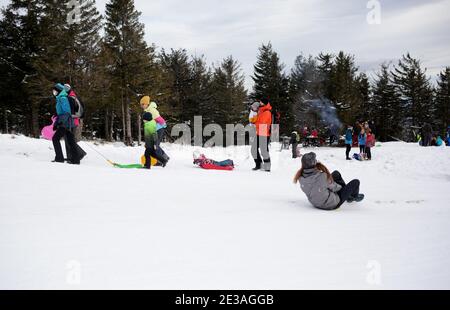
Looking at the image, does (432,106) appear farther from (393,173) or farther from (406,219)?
(406,219)

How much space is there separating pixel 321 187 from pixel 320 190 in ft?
0.16

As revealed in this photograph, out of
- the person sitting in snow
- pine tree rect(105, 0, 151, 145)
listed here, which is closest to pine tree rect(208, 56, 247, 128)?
pine tree rect(105, 0, 151, 145)

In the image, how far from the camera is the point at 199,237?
3.18m

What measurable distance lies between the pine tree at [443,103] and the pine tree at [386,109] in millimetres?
4454

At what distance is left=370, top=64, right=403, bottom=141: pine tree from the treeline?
12 cm

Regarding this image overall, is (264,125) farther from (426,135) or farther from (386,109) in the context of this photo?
(386,109)

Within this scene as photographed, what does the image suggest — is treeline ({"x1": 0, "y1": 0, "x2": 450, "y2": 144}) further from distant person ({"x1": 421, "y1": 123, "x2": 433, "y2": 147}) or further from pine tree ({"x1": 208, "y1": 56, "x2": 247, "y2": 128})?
distant person ({"x1": 421, "y1": 123, "x2": 433, "y2": 147})

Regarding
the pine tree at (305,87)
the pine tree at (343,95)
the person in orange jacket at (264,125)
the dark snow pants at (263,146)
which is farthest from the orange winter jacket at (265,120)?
the pine tree at (305,87)

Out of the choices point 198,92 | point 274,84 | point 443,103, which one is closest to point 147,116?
point 198,92

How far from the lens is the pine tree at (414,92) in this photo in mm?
37656

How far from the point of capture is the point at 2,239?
9.43ft

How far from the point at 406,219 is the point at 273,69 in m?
37.7

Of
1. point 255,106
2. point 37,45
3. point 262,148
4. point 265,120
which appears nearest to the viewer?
point 265,120
